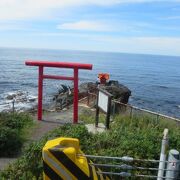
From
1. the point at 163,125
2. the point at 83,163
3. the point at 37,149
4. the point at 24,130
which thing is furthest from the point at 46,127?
the point at 83,163

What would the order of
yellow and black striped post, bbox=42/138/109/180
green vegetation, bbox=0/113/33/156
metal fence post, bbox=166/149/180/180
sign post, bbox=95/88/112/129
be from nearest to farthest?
yellow and black striped post, bbox=42/138/109/180
metal fence post, bbox=166/149/180/180
green vegetation, bbox=0/113/33/156
sign post, bbox=95/88/112/129

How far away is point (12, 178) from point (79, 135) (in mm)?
1819

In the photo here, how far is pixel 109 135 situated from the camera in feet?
29.3

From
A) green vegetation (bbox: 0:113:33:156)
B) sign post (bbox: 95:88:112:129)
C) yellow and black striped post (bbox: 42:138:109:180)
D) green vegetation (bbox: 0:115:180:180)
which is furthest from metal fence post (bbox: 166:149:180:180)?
sign post (bbox: 95:88:112:129)

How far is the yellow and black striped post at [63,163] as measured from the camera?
4152 millimetres

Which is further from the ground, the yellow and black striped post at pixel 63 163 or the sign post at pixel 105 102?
the yellow and black striped post at pixel 63 163

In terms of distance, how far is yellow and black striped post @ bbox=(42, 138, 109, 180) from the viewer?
415 centimetres

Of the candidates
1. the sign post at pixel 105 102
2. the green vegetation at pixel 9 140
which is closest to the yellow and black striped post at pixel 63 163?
the green vegetation at pixel 9 140

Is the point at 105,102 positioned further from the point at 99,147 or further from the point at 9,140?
the point at 99,147

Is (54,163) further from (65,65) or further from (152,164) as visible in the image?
(65,65)

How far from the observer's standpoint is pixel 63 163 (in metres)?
4.17

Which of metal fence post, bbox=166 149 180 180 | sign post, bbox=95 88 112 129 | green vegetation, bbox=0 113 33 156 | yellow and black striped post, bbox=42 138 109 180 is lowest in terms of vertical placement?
green vegetation, bbox=0 113 33 156

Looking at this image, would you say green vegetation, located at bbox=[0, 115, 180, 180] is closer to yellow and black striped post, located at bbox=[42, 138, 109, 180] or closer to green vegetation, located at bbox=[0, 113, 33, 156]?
green vegetation, located at bbox=[0, 113, 33, 156]

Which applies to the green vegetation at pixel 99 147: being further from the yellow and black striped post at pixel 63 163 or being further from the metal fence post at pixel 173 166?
the yellow and black striped post at pixel 63 163
